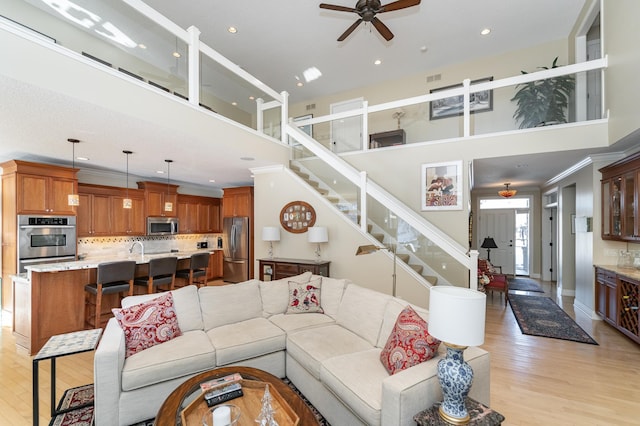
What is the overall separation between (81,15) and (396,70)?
5904 millimetres

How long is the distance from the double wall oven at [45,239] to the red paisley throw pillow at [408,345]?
19.4 ft

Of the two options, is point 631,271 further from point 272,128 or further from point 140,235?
point 140,235

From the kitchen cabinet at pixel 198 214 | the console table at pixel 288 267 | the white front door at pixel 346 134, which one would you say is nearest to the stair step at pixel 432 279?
the console table at pixel 288 267

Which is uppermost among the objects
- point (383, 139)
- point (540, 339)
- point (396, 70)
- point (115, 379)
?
point (396, 70)

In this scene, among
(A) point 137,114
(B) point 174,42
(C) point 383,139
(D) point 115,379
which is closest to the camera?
(D) point 115,379

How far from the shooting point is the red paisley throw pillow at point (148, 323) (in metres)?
2.52

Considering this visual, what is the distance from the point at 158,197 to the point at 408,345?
706 cm

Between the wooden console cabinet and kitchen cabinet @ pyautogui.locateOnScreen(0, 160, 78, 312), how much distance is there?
8.73 metres

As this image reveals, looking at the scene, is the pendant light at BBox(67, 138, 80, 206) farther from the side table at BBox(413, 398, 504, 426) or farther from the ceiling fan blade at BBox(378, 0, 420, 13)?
the side table at BBox(413, 398, 504, 426)

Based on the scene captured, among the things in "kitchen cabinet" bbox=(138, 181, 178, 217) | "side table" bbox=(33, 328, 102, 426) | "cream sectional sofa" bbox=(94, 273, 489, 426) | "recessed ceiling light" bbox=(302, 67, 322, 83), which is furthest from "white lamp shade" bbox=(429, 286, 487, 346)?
"kitchen cabinet" bbox=(138, 181, 178, 217)

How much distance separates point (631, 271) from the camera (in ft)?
13.1

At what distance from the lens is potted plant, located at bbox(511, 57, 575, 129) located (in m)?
4.42

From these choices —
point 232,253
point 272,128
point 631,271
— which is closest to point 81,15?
point 272,128

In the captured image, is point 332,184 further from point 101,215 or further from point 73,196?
point 101,215
